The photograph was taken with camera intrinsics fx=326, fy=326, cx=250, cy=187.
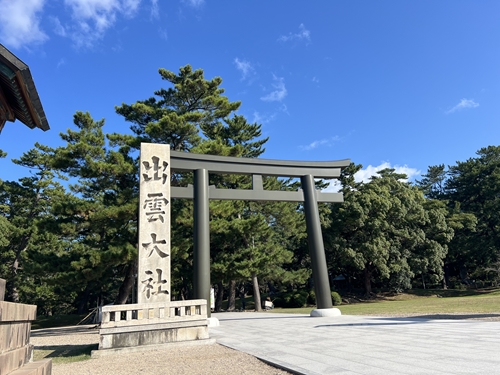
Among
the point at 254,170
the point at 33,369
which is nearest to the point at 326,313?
the point at 254,170

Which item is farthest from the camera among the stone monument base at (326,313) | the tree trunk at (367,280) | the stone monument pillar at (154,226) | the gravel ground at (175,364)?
the tree trunk at (367,280)

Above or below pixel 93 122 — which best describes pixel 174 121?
below

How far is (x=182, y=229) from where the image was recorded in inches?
580

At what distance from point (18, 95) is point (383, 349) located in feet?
18.1

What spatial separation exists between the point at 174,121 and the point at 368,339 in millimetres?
10976

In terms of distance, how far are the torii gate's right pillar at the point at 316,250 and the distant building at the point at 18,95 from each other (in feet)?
32.1

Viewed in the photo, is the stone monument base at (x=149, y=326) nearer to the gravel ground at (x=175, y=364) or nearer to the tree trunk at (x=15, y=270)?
the gravel ground at (x=175, y=364)

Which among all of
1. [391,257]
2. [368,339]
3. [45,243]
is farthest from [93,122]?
[391,257]

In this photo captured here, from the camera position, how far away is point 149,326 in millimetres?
6766

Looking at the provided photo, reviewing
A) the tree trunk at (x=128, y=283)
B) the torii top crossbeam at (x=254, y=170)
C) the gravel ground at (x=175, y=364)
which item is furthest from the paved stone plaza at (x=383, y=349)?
the tree trunk at (x=128, y=283)

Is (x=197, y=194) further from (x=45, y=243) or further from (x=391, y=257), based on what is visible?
(x=391, y=257)

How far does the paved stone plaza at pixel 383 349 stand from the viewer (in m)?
3.57

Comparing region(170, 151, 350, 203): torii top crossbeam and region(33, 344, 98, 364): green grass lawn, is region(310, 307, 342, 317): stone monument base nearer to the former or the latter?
region(170, 151, 350, 203): torii top crossbeam

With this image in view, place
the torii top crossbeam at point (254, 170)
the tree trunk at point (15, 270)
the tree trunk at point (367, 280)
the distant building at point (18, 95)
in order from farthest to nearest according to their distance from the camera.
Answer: the tree trunk at point (367, 280)
the tree trunk at point (15, 270)
the torii top crossbeam at point (254, 170)
the distant building at point (18, 95)
